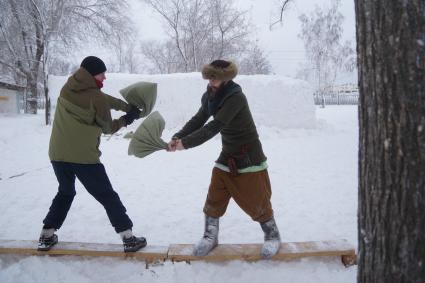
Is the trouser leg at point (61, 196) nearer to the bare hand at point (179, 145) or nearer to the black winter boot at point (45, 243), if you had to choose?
the black winter boot at point (45, 243)

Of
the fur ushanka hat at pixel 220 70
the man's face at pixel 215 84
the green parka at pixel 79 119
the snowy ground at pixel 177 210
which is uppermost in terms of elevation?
the fur ushanka hat at pixel 220 70

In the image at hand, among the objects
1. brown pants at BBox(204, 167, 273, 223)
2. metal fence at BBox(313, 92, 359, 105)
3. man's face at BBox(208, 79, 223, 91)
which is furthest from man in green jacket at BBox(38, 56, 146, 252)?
metal fence at BBox(313, 92, 359, 105)

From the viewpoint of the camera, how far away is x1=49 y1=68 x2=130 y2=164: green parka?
9.58 feet

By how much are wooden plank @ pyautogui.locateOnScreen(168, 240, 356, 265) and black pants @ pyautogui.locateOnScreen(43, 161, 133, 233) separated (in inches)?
21.1

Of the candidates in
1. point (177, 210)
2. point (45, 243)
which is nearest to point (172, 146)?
point (45, 243)

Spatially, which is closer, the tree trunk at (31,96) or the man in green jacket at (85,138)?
the man in green jacket at (85,138)

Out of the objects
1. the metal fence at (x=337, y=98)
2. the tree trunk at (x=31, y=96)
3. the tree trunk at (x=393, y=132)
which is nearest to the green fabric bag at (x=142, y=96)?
the tree trunk at (x=393, y=132)

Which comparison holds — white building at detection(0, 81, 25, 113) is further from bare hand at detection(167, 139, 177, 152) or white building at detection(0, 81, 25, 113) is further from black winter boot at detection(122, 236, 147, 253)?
bare hand at detection(167, 139, 177, 152)

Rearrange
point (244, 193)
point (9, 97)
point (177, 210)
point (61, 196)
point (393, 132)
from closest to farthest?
1. point (393, 132)
2. point (244, 193)
3. point (61, 196)
4. point (177, 210)
5. point (9, 97)

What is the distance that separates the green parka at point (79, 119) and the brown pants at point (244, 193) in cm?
103

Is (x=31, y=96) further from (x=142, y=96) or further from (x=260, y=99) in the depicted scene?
(x=142, y=96)

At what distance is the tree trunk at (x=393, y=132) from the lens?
1.61 m

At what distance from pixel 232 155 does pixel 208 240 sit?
0.74 meters

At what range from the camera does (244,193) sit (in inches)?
114
